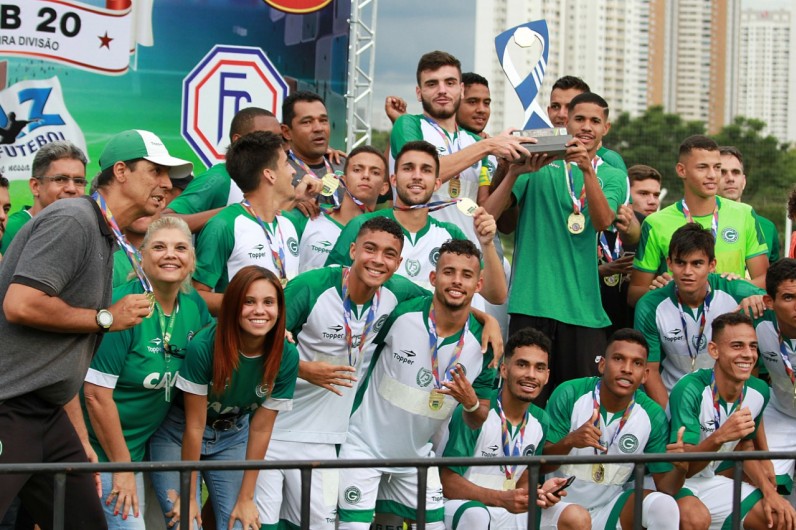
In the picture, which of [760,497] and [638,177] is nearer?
[760,497]

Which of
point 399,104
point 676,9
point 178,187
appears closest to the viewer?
point 178,187

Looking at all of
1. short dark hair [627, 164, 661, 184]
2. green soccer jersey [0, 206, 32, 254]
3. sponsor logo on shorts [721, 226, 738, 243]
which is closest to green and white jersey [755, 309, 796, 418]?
sponsor logo on shorts [721, 226, 738, 243]

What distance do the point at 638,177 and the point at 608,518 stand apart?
122 inches

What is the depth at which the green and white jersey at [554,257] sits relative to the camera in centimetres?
673

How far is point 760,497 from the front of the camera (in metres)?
6.05

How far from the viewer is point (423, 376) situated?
19.4ft

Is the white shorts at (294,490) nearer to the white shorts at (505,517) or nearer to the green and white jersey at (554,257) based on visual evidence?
the white shorts at (505,517)

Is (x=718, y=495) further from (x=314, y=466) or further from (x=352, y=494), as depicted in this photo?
(x=314, y=466)

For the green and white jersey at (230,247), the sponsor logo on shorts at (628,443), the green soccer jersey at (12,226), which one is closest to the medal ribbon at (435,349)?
the green and white jersey at (230,247)

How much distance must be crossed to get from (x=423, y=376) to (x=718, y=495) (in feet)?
5.55

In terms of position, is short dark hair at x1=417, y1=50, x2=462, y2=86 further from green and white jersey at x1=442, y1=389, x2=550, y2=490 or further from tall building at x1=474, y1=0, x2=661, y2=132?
tall building at x1=474, y1=0, x2=661, y2=132

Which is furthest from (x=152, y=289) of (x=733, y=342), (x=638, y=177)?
(x=638, y=177)

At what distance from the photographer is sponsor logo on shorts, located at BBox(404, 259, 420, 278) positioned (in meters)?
6.34

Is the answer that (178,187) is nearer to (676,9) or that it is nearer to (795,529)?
(795,529)
